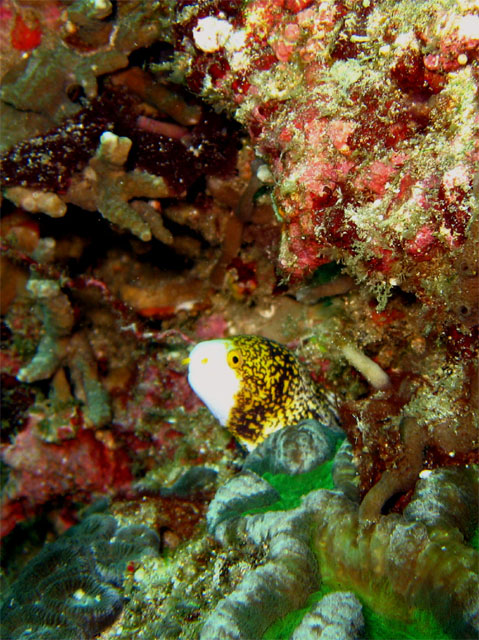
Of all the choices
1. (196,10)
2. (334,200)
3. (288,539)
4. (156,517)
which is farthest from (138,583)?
(196,10)

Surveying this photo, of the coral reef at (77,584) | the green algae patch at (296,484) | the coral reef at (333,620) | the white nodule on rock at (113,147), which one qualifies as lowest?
the coral reef at (77,584)

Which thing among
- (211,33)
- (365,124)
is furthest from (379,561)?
(211,33)

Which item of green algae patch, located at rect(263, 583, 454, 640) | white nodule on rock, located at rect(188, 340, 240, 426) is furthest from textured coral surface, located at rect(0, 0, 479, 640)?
white nodule on rock, located at rect(188, 340, 240, 426)

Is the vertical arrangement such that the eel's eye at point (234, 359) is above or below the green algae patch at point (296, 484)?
above

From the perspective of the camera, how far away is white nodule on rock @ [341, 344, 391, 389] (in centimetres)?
257

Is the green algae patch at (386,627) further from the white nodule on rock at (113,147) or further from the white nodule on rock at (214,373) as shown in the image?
the white nodule on rock at (113,147)

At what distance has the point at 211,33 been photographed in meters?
2.47

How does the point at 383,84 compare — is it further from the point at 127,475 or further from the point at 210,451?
the point at 127,475

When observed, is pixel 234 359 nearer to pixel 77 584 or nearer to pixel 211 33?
pixel 77 584

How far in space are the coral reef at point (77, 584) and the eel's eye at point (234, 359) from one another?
120 centimetres

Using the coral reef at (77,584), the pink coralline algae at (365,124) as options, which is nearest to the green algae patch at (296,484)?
the coral reef at (77,584)

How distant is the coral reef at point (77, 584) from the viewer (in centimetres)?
198

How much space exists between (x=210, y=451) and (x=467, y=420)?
2394mm

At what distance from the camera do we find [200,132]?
10.8 ft
